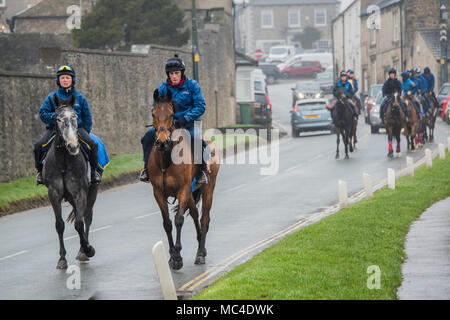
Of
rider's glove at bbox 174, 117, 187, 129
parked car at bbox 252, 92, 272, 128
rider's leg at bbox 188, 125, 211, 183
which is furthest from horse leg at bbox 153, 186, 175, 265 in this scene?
parked car at bbox 252, 92, 272, 128

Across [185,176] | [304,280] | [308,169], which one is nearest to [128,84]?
[308,169]

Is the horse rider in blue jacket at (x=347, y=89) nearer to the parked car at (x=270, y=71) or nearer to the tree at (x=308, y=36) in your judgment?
the parked car at (x=270, y=71)

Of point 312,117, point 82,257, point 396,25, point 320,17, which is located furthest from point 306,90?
point 320,17

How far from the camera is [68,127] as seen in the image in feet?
38.2

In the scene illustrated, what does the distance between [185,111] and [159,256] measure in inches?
149

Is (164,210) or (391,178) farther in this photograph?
(391,178)

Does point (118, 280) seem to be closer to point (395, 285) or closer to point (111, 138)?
point (395, 285)

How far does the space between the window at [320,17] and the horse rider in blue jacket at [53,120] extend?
10953cm

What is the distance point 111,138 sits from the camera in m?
31.9

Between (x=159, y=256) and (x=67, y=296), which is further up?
(x=159, y=256)

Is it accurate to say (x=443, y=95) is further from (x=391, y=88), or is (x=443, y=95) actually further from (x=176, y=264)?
(x=176, y=264)

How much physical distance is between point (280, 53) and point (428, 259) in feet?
307

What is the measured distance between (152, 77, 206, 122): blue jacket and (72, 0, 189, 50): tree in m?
A: 32.9

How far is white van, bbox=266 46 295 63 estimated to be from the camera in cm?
10281
